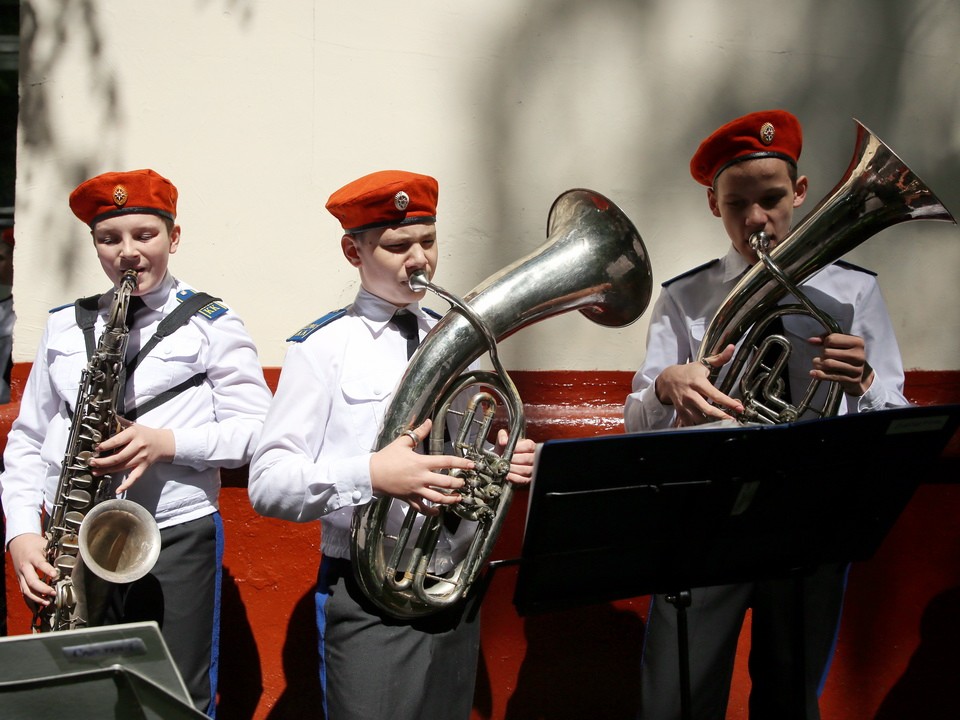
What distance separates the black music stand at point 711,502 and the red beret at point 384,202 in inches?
32.8

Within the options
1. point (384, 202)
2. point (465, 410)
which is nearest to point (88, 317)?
point (384, 202)

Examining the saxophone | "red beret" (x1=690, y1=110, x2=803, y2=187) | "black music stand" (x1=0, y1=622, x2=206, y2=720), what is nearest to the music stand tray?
"black music stand" (x1=0, y1=622, x2=206, y2=720)

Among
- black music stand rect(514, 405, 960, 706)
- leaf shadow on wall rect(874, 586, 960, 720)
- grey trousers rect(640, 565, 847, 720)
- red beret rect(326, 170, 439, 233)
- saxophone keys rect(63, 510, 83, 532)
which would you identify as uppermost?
red beret rect(326, 170, 439, 233)

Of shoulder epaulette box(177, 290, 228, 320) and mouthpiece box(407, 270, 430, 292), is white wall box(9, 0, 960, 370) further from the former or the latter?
mouthpiece box(407, 270, 430, 292)

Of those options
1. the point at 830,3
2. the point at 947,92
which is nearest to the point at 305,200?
the point at 830,3

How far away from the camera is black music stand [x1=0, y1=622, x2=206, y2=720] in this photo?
164 centimetres

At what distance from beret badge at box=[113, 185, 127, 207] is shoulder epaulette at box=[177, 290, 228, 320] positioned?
333 mm

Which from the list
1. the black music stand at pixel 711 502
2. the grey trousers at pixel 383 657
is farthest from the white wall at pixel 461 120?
the black music stand at pixel 711 502

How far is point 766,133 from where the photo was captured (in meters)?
2.80

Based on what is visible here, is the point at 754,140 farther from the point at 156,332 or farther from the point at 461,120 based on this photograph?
the point at 156,332

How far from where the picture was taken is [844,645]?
3.64m

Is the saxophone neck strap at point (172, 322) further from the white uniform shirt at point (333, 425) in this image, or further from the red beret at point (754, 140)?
the red beret at point (754, 140)

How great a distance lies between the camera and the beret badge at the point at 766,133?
2.80 m

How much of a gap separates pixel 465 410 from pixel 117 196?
1.15m
